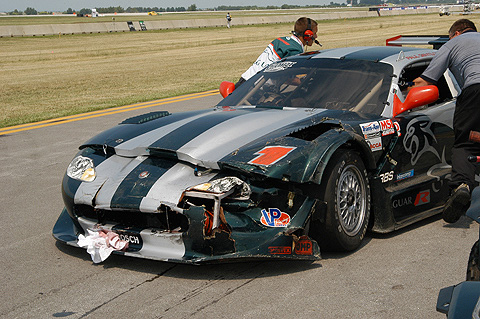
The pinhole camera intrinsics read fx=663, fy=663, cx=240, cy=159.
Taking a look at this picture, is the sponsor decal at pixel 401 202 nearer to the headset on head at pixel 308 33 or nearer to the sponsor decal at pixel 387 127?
the sponsor decal at pixel 387 127

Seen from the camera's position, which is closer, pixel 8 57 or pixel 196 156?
pixel 196 156

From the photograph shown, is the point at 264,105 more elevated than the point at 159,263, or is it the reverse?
the point at 264,105

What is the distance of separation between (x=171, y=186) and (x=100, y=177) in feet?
2.24

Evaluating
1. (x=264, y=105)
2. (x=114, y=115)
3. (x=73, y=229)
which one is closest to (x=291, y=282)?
(x=73, y=229)

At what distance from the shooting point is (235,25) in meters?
62.6

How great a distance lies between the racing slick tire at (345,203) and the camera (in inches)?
180

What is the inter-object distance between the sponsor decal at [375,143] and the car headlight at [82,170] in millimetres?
2087

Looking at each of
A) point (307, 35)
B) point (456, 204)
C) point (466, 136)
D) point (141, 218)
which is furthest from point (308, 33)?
point (141, 218)

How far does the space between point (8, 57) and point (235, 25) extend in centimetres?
3428

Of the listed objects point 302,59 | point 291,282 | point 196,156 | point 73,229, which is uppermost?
point 302,59

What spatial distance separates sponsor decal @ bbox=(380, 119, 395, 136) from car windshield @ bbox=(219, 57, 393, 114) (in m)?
0.23

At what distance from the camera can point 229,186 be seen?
434cm

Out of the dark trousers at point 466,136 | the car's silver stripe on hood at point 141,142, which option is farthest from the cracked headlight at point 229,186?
the dark trousers at point 466,136

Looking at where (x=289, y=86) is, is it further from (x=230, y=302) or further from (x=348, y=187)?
(x=230, y=302)
